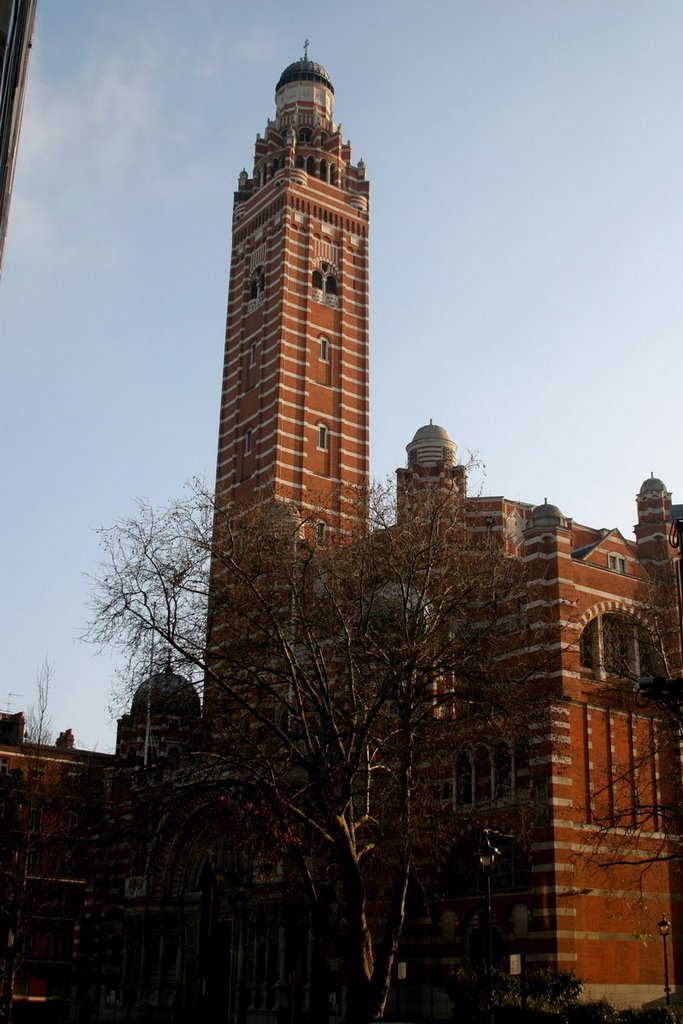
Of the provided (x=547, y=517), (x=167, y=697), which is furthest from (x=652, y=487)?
(x=167, y=697)

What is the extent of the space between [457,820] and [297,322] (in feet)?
133

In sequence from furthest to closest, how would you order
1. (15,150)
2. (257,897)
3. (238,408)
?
(238,408) < (257,897) < (15,150)

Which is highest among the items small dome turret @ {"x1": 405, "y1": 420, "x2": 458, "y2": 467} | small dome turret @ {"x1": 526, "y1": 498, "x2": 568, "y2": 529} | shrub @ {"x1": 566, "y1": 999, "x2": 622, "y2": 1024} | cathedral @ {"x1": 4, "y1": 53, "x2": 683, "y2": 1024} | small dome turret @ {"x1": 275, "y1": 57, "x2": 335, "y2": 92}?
small dome turret @ {"x1": 275, "y1": 57, "x2": 335, "y2": 92}

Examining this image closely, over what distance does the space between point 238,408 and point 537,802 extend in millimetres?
35272

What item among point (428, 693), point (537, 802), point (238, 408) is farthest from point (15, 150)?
point (238, 408)

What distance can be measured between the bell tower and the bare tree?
2850 centimetres

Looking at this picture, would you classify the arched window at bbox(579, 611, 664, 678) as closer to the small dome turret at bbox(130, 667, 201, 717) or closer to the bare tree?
the bare tree

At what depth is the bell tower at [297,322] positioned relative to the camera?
201 feet

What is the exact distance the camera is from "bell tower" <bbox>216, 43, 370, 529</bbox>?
61.1 meters

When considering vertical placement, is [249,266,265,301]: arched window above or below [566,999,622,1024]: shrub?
above

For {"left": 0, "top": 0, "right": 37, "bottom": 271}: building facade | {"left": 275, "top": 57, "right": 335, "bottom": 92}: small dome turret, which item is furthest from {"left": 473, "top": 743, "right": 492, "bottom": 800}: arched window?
{"left": 275, "top": 57, "right": 335, "bottom": 92}: small dome turret

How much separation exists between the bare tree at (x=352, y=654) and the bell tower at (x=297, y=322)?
28503 mm

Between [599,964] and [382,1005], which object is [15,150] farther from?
[599,964]

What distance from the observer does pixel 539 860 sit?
117 ft
